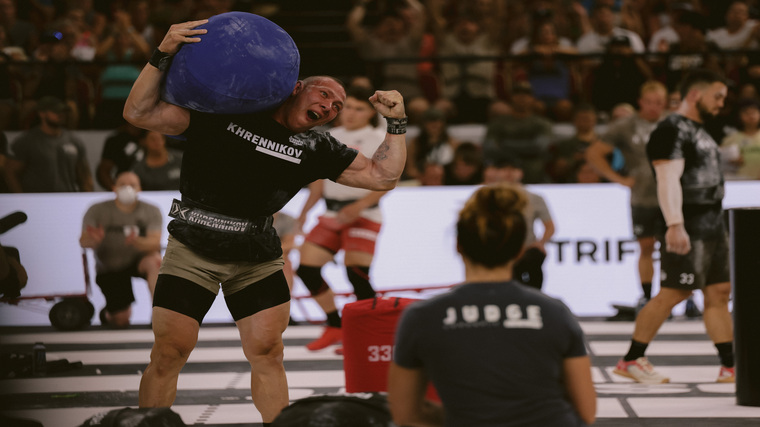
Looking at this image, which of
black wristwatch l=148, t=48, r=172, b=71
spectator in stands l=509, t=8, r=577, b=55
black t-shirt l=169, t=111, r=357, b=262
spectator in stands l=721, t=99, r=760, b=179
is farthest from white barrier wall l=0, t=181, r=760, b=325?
black wristwatch l=148, t=48, r=172, b=71

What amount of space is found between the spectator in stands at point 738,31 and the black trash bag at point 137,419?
429 inches

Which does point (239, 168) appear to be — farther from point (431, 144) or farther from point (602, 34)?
point (602, 34)

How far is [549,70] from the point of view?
1242cm

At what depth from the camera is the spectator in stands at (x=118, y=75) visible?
12.1 meters

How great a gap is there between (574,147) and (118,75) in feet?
18.3

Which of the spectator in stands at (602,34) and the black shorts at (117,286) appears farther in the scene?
the spectator in stands at (602,34)

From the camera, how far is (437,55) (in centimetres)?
1279

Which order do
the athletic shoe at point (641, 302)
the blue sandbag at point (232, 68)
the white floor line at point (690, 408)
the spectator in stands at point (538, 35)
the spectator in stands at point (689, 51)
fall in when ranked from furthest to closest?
1. the spectator in stands at point (538, 35)
2. the spectator in stands at point (689, 51)
3. the athletic shoe at point (641, 302)
4. the white floor line at point (690, 408)
5. the blue sandbag at point (232, 68)

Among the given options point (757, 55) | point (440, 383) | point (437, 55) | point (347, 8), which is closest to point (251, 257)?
point (440, 383)

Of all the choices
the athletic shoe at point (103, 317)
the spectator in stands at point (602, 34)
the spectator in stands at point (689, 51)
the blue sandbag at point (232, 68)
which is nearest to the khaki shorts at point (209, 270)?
the blue sandbag at point (232, 68)

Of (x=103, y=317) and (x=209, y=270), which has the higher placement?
(x=209, y=270)

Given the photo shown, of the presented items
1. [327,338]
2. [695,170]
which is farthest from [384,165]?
[327,338]

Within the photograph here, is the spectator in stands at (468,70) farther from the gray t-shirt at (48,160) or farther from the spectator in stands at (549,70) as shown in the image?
the gray t-shirt at (48,160)

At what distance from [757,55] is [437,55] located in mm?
3977
